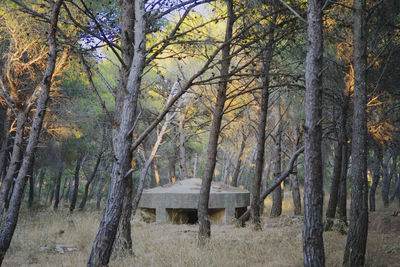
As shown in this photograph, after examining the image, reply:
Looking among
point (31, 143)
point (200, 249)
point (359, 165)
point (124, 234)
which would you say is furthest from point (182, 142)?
point (359, 165)

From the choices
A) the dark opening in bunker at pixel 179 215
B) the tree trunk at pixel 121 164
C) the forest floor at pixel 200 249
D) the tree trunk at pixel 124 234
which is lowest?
the dark opening in bunker at pixel 179 215

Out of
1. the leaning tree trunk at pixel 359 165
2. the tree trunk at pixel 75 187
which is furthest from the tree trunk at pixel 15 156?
the tree trunk at pixel 75 187

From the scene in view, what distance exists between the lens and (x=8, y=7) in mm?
10945

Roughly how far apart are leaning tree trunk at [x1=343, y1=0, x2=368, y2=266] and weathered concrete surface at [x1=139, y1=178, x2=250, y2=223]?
840cm

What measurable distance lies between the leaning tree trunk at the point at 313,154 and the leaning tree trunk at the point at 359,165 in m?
1.37

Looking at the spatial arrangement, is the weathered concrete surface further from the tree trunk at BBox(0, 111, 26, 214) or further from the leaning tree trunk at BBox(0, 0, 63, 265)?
the leaning tree trunk at BBox(0, 0, 63, 265)

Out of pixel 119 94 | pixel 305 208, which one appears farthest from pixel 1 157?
pixel 305 208

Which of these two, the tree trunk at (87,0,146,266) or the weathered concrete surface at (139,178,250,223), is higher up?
the tree trunk at (87,0,146,266)

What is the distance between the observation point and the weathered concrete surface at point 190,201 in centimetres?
1438

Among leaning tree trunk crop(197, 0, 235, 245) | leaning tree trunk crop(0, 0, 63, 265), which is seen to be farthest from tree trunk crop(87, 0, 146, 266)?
leaning tree trunk crop(197, 0, 235, 245)

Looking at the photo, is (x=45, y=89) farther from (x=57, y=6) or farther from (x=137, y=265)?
(x=137, y=265)

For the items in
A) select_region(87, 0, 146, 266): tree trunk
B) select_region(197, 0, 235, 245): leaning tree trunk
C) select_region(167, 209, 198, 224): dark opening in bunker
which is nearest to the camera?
select_region(87, 0, 146, 266): tree trunk

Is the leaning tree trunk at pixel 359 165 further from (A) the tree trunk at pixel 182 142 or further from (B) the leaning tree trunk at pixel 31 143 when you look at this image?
(A) the tree trunk at pixel 182 142

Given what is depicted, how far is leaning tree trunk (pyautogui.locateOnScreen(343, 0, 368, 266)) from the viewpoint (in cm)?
586
